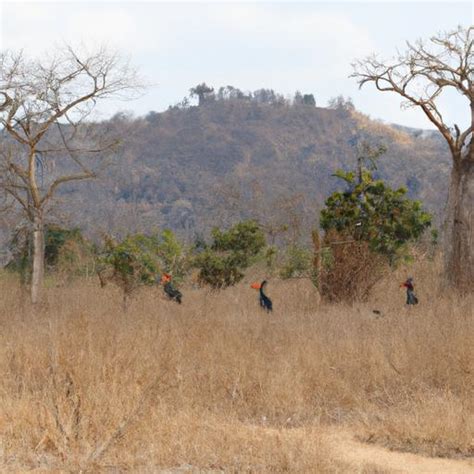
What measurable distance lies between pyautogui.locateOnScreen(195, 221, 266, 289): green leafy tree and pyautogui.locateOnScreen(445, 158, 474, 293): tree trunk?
6.21m

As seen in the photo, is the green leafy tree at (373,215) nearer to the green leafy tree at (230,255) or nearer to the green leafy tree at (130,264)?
the green leafy tree at (130,264)

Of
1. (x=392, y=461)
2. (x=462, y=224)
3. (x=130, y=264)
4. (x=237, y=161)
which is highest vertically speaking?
(x=237, y=161)

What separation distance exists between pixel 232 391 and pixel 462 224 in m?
8.83

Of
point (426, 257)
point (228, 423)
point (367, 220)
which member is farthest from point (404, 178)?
point (228, 423)

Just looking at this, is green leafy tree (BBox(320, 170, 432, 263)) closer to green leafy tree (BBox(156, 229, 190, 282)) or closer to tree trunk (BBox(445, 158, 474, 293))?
tree trunk (BBox(445, 158, 474, 293))

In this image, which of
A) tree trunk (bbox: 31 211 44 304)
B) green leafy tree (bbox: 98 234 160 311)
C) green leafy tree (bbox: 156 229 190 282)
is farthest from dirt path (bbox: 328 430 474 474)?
green leafy tree (bbox: 156 229 190 282)

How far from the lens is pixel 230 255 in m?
19.7

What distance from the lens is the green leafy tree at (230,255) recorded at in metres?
19.3

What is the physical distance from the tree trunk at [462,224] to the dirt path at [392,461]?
942cm

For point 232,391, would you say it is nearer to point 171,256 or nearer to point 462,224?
point 462,224

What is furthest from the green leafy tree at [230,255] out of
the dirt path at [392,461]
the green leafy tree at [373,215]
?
the dirt path at [392,461]

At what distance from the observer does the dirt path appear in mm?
5400

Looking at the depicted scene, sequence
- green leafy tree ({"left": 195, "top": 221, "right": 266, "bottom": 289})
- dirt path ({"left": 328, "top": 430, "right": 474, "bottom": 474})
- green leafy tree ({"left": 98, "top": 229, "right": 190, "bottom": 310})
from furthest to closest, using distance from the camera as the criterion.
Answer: green leafy tree ({"left": 195, "top": 221, "right": 266, "bottom": 289}) → green leafy tree ({"left": 98, "top": 229, "right": 190, "bottom": 310}) → dirt path ({"left": 328, "top": 430, "right": 474, "bottom": 474})

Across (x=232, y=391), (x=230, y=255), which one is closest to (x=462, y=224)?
(x=230, y=255)
